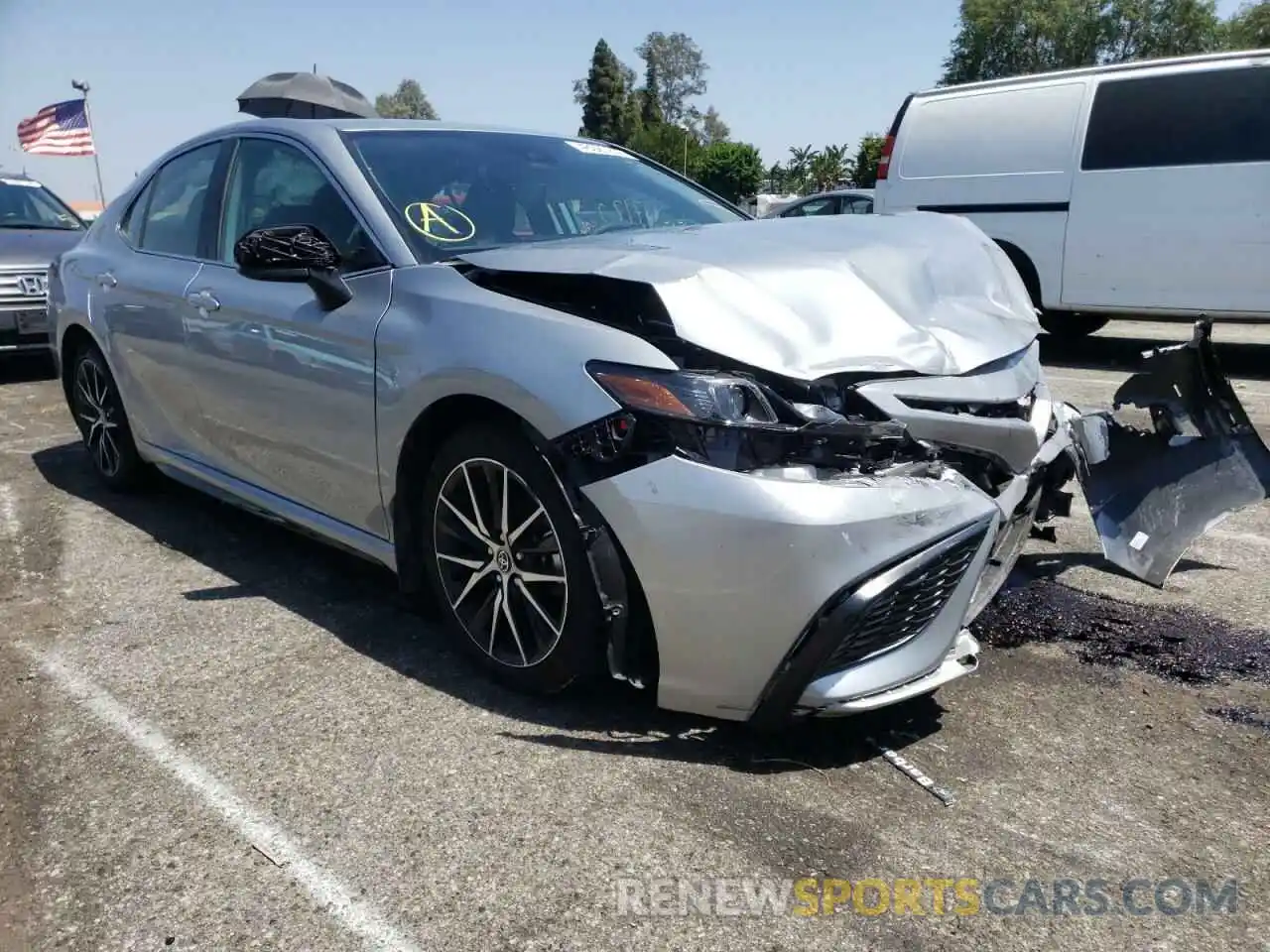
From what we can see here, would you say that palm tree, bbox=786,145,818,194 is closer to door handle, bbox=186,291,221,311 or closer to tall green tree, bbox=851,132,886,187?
Answer: tall green tree, bbox=851,132,886,187

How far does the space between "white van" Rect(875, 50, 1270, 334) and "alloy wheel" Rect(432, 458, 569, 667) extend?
278 inches

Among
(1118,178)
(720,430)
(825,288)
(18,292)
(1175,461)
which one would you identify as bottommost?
(1175,461)

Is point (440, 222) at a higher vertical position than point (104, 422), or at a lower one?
higher

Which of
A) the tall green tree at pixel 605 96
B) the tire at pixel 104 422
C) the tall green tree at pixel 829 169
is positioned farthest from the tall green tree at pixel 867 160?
the tire at pixel 104 422

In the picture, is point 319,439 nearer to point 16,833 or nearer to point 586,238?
point 586,238

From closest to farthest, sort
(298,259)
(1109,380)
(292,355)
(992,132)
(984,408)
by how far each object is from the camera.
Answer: (984,408)
(298,259)
(292,355)
(1109,380)
(992,132)

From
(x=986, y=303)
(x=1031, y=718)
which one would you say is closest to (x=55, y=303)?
(x=986, y=303)

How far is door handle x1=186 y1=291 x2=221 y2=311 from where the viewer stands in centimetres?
375

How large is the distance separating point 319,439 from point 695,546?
154 centimetres

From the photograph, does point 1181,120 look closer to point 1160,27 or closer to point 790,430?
point 790,430

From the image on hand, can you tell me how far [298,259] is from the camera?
10.1ft

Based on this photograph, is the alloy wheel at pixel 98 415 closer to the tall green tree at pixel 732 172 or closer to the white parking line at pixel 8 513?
the white parking line at pixel 8 513

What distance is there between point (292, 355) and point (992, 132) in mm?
7312

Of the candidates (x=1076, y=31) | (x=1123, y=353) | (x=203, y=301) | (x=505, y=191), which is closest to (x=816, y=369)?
(x=505, y=191)
